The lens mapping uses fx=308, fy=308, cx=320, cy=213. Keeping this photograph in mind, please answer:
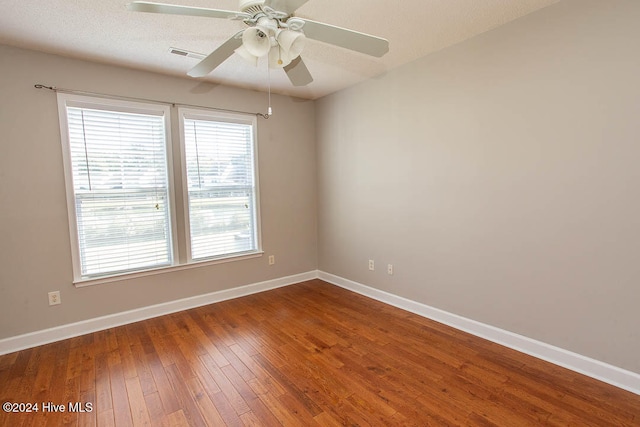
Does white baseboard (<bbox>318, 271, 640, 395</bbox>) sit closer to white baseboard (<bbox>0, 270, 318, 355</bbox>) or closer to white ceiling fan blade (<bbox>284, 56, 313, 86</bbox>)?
white baseboard (<bbox>0, 270, 318, 355</bbox>)

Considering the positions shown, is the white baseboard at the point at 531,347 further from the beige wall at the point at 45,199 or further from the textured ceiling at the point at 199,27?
the textured ceiling at the point at 199,27

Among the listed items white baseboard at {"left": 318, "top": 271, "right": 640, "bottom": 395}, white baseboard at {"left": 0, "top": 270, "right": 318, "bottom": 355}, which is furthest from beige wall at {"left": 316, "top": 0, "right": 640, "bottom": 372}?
white baseboard at {"left": 0, "top": 270, "right": 318, "bottom": 355}

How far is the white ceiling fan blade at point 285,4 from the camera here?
1360 mm

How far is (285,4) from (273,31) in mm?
143

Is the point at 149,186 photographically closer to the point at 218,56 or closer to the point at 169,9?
the point at 218,56

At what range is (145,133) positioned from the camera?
3072mm

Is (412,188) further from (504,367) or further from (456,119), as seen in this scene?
(504,367)

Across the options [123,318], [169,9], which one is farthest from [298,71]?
[123,318]

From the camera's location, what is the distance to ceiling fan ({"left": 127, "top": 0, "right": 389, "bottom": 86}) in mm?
1363

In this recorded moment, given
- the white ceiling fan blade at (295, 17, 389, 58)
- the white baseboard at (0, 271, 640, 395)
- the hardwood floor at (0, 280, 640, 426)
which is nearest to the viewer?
the white ceiling fan blade at (295, 17, 389, 58)

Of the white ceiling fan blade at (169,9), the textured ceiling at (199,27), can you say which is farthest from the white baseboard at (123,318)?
the white ceiling fan blade at (169,9)

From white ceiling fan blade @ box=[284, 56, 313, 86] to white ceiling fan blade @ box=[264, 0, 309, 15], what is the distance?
1.51 feet

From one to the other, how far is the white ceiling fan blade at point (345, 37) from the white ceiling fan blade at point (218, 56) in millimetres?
391

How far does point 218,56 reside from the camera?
179 cm
